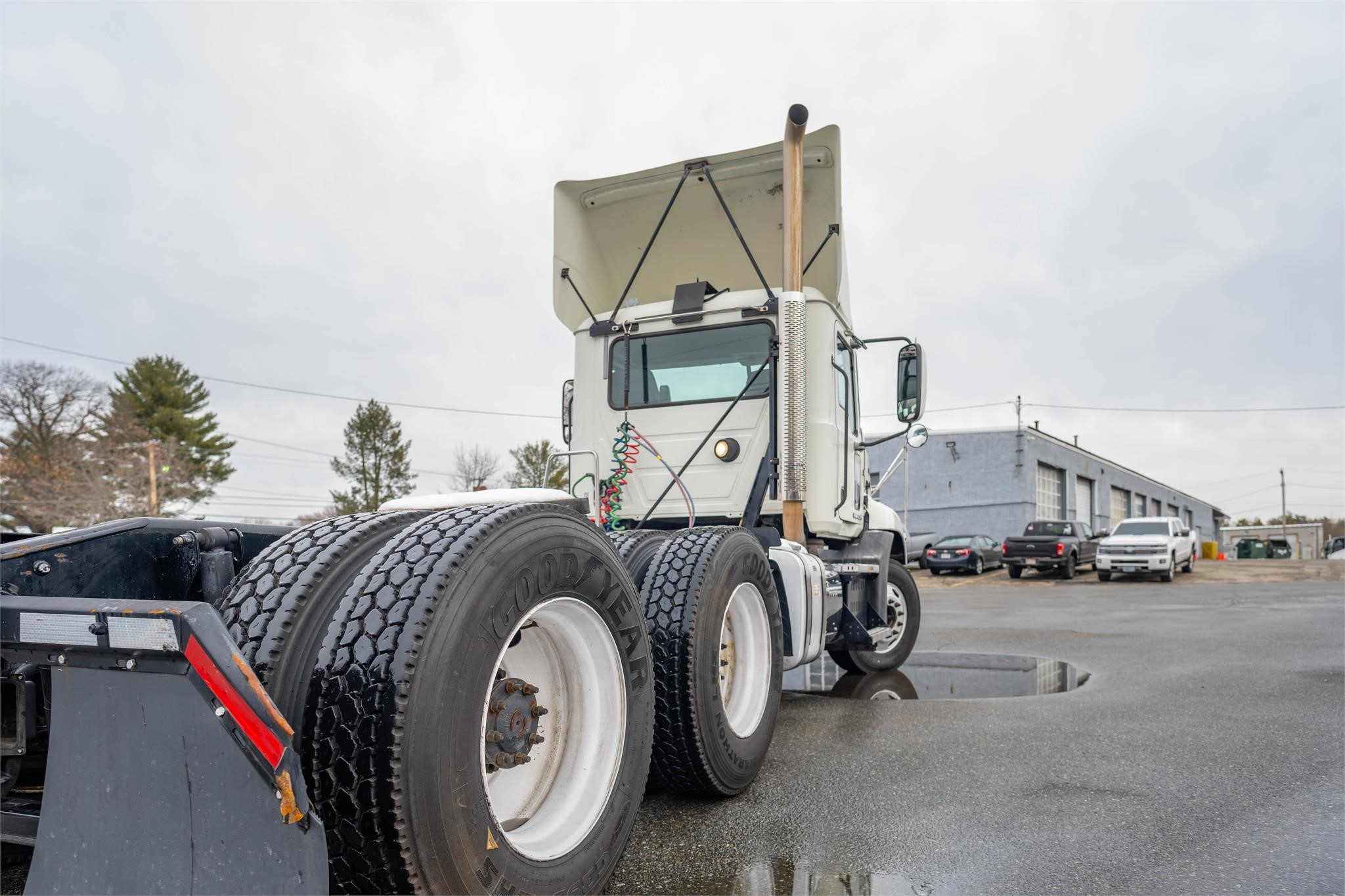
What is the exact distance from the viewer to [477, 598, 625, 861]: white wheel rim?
2373mm

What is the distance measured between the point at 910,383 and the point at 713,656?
3405 mm

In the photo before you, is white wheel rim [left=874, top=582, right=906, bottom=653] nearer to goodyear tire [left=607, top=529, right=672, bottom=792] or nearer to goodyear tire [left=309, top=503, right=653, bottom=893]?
goodyear tire [left=607, top=529, right=672, bottom=792]

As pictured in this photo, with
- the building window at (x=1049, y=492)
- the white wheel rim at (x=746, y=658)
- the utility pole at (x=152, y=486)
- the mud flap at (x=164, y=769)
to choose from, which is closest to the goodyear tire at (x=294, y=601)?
the mud flap at (x=164, y=769)

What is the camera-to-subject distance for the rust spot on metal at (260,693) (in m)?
1.51

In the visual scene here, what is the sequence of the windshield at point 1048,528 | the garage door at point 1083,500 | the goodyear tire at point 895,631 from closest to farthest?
the goodyear tire at point 895,631 < the windshield at point 1048,528 < the garage door at point 1083,500

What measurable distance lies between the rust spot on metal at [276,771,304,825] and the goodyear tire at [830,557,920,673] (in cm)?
559

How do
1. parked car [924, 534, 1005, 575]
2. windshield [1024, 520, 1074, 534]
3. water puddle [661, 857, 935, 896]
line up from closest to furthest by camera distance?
water puddle [661, 857, 935, 896], windshield [1024, 520, 1074, 534], parked car [924, 534, 1005, 575]

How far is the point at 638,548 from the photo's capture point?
371 cm

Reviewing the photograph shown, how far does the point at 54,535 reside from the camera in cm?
217

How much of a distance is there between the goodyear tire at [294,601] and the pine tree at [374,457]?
53.4 metres

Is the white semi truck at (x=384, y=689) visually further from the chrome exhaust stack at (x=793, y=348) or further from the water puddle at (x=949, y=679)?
the water puddle at (x=949, y=679)

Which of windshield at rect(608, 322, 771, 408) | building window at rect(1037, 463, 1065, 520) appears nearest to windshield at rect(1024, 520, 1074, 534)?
building window at rect(1037, 463, 1065, 520)

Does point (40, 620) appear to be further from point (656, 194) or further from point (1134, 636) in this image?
point (1134, 636)

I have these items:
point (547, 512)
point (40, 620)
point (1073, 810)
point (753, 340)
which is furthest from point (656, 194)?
point (40, 620)
